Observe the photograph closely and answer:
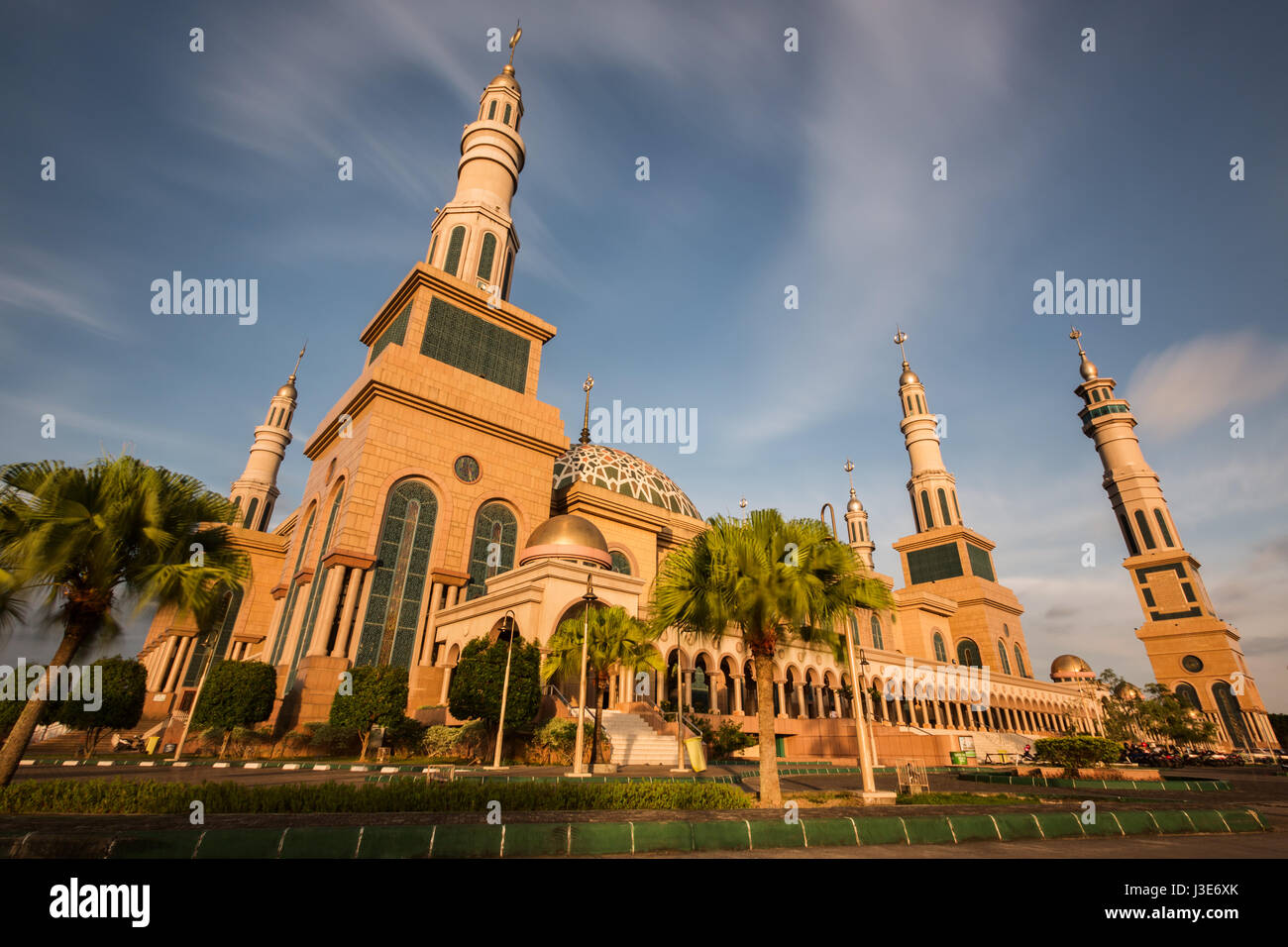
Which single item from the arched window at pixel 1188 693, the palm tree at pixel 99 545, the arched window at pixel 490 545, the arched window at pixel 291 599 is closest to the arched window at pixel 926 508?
the arched window at pixel 1188 693

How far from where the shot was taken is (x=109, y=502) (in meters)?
11.6

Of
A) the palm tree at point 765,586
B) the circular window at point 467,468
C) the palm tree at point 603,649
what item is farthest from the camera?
the circular window at point 467,468

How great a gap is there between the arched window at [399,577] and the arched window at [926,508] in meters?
61.5

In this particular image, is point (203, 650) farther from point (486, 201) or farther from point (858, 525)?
point (858, 525)

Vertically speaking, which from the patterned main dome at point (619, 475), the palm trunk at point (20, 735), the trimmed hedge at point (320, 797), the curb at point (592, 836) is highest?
the patterned main dome at point (619, 475)

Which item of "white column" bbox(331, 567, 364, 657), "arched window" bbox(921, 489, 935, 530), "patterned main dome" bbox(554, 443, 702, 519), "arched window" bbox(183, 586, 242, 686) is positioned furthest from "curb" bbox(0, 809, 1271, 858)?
"arched window" bbox(921, 489, 935, 530)

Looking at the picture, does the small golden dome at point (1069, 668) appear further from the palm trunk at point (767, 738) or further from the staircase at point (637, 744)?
the palm trunk at point (767, 738)

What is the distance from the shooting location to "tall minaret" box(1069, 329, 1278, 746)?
6551cm

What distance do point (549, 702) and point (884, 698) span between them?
34.6m

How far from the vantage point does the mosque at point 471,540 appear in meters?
29.1

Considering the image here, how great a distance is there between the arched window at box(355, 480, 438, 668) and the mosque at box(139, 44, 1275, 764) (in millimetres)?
94

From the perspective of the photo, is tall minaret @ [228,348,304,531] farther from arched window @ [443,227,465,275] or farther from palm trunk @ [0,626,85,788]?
palm trunk @ [0,626,85,788]

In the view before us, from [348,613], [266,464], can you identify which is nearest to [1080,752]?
[348,613]
